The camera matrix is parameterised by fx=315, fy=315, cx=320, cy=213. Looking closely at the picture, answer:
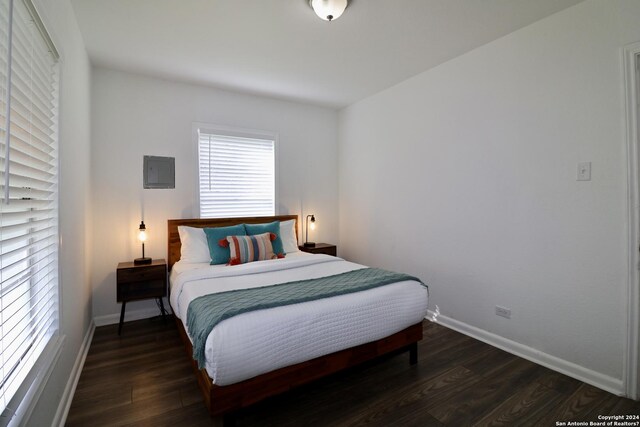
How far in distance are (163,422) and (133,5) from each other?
2.76 metres

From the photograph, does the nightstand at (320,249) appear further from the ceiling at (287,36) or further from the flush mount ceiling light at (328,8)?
the flush mount ceiling light at (328,8)

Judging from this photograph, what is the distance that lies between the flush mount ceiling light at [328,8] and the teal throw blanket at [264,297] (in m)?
1.94

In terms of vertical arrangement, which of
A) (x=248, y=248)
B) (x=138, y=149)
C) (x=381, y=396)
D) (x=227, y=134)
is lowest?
(x=381, y=396)

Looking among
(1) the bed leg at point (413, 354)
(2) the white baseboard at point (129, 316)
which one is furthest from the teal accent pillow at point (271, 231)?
(1) the bed leg at point (413, 354)

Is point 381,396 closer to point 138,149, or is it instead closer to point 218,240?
point 218,240

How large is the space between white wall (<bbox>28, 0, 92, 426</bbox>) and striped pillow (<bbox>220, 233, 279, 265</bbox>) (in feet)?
3.97

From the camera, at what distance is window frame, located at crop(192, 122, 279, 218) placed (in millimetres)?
3715

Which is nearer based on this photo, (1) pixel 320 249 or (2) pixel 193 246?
(2) pixel 193 246

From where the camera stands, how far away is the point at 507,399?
2025 mm

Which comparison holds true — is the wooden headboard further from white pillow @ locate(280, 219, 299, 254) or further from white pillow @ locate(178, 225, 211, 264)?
white pillow @ locate(280, 219, 299, 254)

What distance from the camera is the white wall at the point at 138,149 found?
326 centimetres

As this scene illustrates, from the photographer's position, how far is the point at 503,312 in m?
2.72

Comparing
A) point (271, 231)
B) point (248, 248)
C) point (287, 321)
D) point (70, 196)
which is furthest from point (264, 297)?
point (271, 231)

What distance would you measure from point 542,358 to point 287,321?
2.08m
